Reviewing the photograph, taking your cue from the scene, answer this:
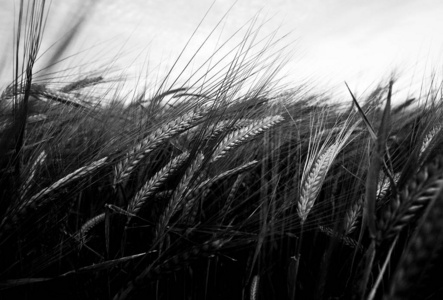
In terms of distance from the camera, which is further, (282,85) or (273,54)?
(282,85)

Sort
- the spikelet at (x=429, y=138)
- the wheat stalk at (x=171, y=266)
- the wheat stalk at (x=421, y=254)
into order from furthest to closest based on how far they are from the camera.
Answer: the spikelet at (x=429, y=138)
the wheat stalk at (x=171, y=266)
the wheat stalk at (x=421, y=254)

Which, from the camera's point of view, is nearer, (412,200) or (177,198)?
(412,200)

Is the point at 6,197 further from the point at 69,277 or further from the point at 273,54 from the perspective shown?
the point at 273,54

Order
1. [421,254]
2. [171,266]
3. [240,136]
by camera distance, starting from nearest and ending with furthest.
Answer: [421,254] < [171,266] < [240,136]

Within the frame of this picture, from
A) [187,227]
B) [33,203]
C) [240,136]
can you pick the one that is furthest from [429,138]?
[33,203]

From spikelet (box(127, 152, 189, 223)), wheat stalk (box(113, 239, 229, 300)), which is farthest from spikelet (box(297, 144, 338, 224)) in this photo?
spikelet (box(127, 152, 189, 223))

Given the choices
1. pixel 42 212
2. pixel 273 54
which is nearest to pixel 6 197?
pixel 42 212

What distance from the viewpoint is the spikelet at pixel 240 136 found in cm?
68

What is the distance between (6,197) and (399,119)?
4.27 ft

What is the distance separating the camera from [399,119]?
1.32 meters

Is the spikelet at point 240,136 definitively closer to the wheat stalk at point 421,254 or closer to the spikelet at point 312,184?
the spikelet at point 312,184

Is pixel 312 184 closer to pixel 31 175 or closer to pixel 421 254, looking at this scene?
pixel 421 254

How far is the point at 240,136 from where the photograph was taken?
69cm

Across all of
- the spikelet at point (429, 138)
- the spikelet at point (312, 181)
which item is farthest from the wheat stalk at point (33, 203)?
the spikelet at point (429, 138)
